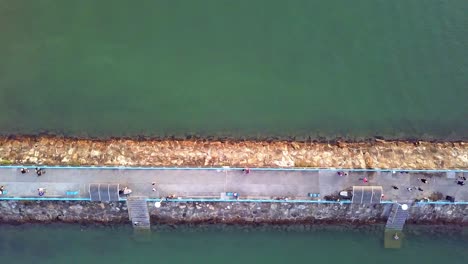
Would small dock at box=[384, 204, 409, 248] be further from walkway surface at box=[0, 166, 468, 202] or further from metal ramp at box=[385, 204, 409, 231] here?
walkway surface at box=[0, 166, 468, 202]

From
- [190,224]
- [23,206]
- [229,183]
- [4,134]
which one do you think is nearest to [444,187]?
[229,183]

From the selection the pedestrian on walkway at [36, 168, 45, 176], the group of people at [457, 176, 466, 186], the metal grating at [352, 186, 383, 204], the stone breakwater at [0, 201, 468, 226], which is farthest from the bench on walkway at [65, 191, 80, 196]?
the group of people at [457, 176, 466, 186]

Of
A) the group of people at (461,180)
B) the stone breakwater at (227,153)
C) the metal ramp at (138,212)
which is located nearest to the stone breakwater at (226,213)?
the metal ramp at (138,212)

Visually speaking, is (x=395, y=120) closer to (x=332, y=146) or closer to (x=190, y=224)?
(x=332, y=146)

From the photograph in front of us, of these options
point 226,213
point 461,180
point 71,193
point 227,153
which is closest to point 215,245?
point 226,213

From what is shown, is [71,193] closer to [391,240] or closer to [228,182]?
[228,182]
